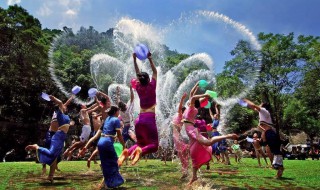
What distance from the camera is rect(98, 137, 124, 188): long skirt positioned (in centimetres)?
721

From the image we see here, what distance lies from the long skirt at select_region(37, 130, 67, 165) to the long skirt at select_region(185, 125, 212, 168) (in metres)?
3.28

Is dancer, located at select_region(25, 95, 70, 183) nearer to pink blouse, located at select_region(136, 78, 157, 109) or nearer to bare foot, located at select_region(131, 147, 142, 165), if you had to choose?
pink blouse, located at select_region(136, 78, 157, 109)

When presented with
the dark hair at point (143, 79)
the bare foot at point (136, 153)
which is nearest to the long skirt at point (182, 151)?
the bare foot at point (136, 153)

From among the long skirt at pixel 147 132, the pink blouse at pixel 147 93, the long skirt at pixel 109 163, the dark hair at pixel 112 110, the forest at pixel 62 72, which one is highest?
the forest at pixel 62 72

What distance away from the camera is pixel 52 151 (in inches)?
338

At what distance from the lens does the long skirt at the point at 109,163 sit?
23.6 feet

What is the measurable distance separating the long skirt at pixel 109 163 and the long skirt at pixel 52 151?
1.88 m

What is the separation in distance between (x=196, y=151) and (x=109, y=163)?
209 cm

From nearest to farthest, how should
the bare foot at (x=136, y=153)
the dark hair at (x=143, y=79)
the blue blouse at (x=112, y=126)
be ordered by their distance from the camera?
1. the bare foot at (x=136, y=153)
2. the dark hair at (x=143, y=79)
3. the blue blouse at (x=112, y=126)

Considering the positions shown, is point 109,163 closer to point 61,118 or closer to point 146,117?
point 146,117

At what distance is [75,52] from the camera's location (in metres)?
29.7

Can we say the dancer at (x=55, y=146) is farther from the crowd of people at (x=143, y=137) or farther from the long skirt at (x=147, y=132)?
the long skirt at (x=147, y=132)

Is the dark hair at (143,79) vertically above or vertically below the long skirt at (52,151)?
above

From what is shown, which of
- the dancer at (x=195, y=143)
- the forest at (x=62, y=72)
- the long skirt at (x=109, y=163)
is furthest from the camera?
the forest at (x=62, y=72)
